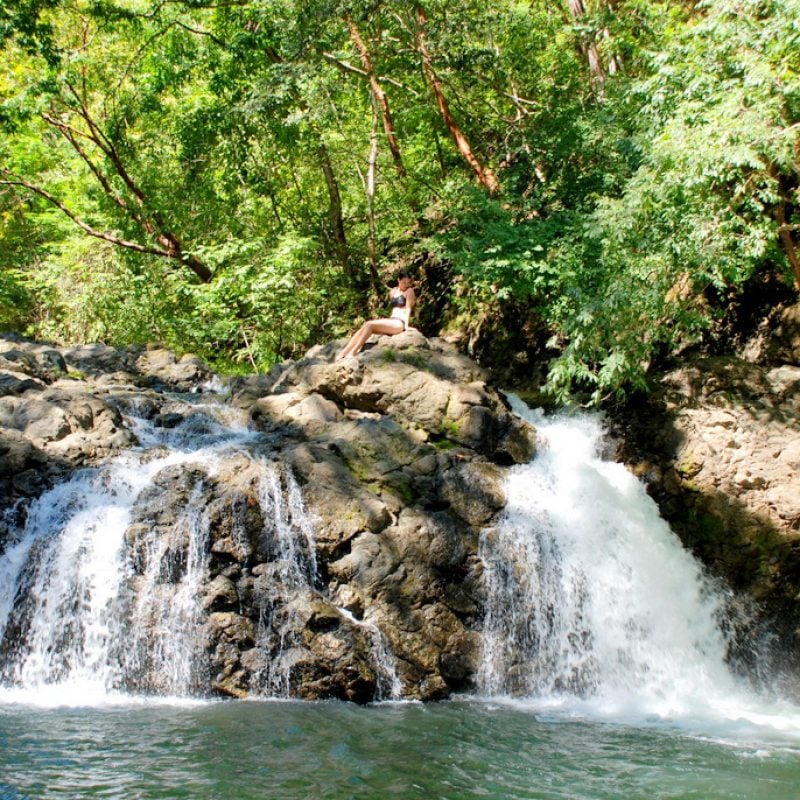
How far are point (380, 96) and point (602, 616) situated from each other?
11746mm

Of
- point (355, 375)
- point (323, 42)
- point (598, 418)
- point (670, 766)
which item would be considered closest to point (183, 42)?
point (323, 42)

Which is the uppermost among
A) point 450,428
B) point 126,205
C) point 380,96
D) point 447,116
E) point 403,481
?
point 380,96

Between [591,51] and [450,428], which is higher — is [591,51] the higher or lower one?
the higher one

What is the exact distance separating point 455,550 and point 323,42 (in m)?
11.1

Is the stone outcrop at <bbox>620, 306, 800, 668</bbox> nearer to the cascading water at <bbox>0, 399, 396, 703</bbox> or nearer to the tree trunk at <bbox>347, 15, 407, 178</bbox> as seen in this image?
the cascading water at <bbox>0, 399, 396, 703</bbox>

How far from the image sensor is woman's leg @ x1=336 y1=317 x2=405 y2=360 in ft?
38.0

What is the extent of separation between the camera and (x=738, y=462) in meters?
9.78

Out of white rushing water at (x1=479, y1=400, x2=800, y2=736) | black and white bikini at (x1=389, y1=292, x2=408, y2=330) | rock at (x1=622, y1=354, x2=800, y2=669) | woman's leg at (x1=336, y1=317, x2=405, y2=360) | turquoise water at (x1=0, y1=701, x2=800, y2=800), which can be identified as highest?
black and white bikini at (x1=389, y1=292, x2=408, y2=330)

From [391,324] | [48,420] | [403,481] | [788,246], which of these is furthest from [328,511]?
[788,246]

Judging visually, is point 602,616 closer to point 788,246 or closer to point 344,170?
point 788,246

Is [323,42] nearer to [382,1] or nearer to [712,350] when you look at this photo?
[382,1]

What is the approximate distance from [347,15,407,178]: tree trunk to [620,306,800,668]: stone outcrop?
8.57 metres

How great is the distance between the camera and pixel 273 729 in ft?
19.1

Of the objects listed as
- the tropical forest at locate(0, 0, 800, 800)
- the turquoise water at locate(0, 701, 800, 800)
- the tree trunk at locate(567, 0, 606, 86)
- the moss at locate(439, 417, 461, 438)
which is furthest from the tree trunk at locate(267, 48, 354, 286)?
the turquoise water at locate(0, 701, 800, 800)
